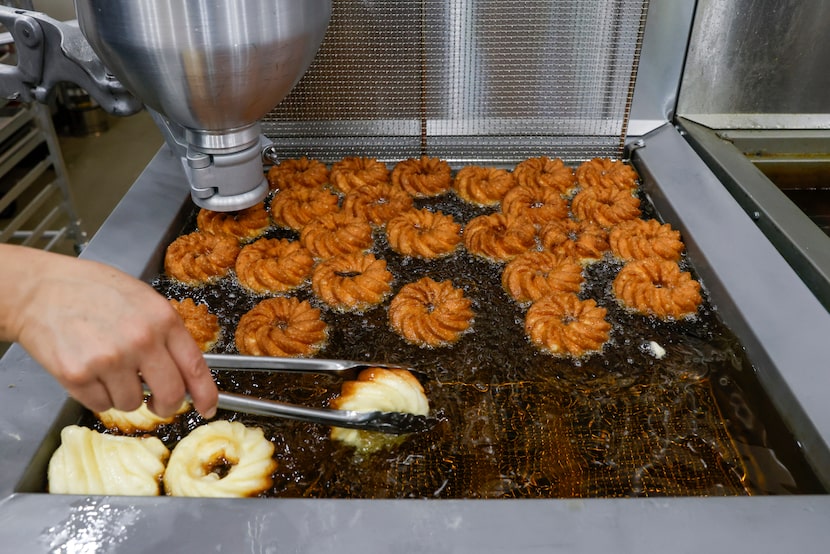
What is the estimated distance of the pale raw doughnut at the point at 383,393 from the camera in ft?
4.41

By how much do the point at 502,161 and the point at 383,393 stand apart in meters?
1.15

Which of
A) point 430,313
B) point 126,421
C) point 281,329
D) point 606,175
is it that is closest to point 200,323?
point 281,329

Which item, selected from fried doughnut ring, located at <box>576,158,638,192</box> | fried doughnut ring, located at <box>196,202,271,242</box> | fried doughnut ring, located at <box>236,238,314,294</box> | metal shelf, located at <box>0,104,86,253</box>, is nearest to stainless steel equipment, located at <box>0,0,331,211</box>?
fried doughnut ring, located at <box>236,238,314,294</box>

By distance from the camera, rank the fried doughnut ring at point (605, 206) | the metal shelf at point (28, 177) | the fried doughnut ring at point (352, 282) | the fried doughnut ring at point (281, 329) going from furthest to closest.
→ the metal shelf at point (28, 177) < the fried doughnut ring at point (605, 206) < the fried doughnut ring at point (352, 282) < the fried doughnut ring at point (281, 329)

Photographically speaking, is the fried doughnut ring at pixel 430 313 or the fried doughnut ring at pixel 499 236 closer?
the fried doughnut ring at pixel 430 313

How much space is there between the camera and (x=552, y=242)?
1.85 metres

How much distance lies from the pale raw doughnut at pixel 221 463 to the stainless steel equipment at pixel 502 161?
0.44ft

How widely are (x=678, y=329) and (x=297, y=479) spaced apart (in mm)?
975

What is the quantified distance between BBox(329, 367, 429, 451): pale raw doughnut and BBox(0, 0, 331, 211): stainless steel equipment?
51 centimetres

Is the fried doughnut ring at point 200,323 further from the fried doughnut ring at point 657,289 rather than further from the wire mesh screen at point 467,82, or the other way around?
the fried doughnut ring at point 657,289

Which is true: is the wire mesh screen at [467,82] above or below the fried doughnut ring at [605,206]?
above

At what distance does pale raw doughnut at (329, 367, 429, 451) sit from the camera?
52.9 inches

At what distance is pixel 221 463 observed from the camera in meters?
1.23

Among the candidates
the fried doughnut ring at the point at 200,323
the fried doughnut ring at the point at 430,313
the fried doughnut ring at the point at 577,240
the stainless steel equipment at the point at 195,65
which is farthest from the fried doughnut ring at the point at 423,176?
the fried doughnut ring at the point at 200,323
